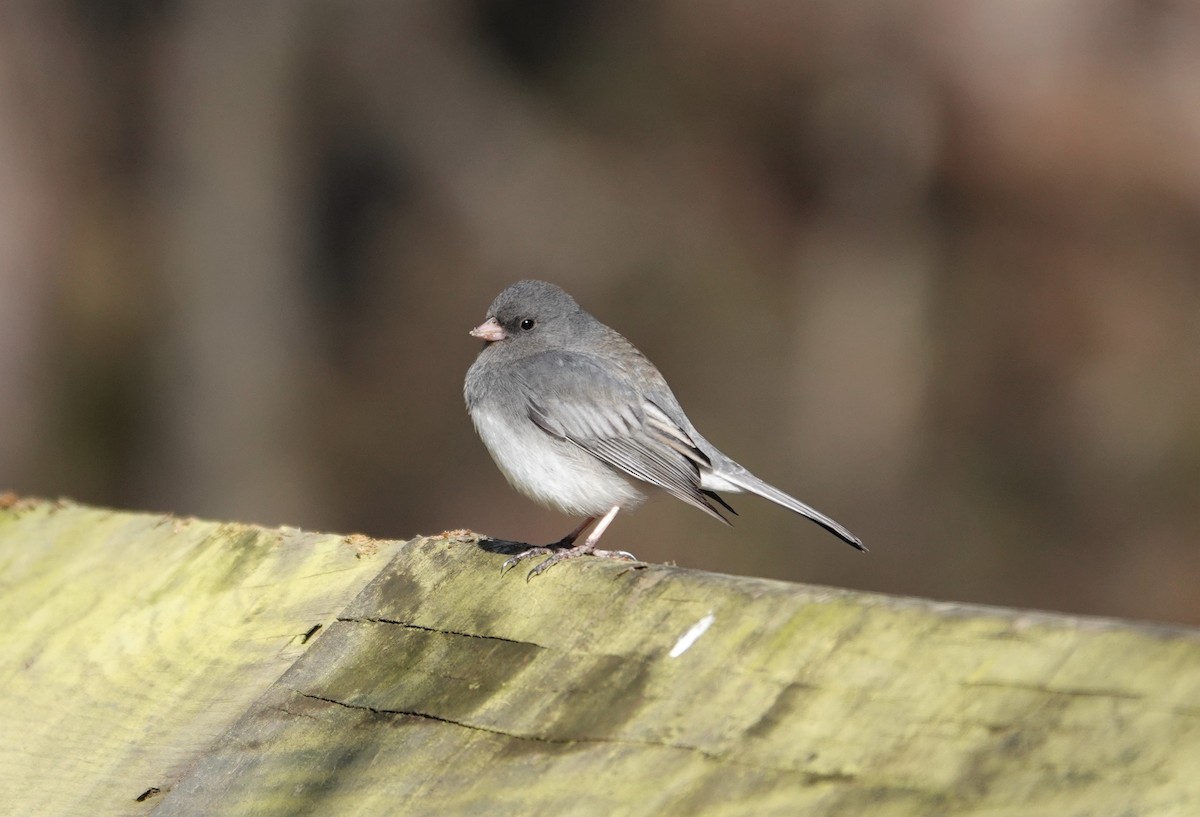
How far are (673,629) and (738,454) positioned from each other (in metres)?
8.48

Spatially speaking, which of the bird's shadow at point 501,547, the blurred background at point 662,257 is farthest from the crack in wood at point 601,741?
the blurred background at point 662,257

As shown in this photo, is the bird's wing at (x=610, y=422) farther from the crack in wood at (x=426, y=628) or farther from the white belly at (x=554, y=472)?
the crack in wood at (x=426, y=628)

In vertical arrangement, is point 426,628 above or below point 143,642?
above

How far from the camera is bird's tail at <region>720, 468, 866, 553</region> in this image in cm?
369

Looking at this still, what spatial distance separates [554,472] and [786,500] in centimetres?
69

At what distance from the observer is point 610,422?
4348 millimetres

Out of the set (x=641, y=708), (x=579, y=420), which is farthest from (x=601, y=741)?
(x=579, y=420)

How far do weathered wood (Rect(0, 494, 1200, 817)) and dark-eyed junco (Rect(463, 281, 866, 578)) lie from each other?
59.3 inches

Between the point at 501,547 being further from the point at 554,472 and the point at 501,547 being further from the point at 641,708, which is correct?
the point at 554,472

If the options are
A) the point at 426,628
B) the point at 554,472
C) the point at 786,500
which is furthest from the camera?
the point at 554,472

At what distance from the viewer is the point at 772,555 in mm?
9945

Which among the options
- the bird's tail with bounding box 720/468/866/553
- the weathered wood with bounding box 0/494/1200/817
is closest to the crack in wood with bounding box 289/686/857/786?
the weathered wood with bounding box 0/494/1200/817

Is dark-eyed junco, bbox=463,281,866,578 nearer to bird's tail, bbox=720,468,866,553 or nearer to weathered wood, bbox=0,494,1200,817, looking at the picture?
bird's tail, bbox=720,468,866,553

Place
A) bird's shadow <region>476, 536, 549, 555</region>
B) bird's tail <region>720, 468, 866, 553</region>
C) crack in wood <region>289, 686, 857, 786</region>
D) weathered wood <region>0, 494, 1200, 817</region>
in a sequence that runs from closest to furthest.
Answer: weathered wood <region>0, 494, 1200, 817</region> < crack in wood <region>289, 686, 857, 786</region> < bird's shadow <region>476, 536, 549, 555</region> < bird's tail <region>720, 468, 866, 553</region>
